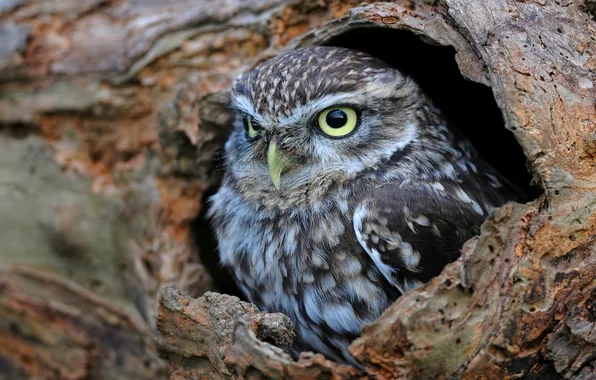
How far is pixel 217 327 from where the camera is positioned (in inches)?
102

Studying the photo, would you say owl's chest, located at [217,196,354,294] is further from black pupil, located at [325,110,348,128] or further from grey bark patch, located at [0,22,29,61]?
grey bark patch, located at [0,22,29,61]

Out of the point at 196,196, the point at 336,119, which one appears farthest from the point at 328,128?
the point at 196,196

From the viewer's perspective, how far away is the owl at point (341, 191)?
280 centimetres

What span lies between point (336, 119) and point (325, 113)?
0.06 metres

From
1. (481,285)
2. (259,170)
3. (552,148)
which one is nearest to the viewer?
(481,285)

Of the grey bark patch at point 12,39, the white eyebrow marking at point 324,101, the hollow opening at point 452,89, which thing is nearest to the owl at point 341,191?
the white eyebrow marking at point 324,101

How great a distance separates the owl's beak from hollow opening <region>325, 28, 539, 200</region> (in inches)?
27.9

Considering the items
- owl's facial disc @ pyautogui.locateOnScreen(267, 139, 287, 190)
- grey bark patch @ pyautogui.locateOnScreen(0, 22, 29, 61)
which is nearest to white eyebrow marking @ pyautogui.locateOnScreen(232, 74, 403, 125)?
owl's facial disc @ pyautogui.locateOnScreen(267, 139, 287, 190)

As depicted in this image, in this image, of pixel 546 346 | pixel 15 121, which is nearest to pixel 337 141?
pixel 546 346

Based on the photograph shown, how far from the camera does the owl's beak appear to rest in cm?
300

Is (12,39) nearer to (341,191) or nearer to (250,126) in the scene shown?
(250,126)

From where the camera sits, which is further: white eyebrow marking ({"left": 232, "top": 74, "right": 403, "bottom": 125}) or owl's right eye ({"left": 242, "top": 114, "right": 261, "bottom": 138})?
owl's right eye ({"left": 242, "top": 114, "right": 261, "bottom": 138})

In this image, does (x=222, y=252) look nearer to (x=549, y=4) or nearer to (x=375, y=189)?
(x=375, y=189)

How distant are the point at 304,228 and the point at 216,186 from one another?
0.93 m
